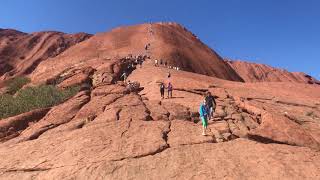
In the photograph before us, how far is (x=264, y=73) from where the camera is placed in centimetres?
15075

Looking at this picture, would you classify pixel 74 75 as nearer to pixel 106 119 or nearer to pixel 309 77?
pixel 106 119

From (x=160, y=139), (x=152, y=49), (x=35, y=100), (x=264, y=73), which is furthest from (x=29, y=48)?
(x=160, y=139)

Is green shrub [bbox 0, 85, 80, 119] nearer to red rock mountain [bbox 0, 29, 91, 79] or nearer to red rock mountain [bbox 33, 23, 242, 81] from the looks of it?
red rock mountain [bbox 33, 23, 242, 81]

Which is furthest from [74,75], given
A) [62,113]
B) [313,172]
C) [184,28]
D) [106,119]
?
[184,28]

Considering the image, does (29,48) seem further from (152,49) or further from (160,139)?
(160,139)

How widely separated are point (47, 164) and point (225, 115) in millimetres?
10661

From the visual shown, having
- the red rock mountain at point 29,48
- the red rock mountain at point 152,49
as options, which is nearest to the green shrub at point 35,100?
the red rock mountain at point 152,49

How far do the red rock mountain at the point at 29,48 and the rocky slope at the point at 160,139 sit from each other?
2999 inches

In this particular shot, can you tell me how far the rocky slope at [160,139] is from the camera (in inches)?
680

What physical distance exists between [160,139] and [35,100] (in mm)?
16837

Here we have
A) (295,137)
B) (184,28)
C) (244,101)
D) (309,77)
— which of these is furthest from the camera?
(309,77)

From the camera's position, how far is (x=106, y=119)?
907 inches

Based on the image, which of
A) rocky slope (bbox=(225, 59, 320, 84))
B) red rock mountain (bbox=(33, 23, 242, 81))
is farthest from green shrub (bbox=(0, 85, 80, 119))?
rocky slope (bbox=(225, 59, 320, 84))

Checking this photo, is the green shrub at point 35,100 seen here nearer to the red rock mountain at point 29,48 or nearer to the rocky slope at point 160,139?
the rocky slope at point 160,139
